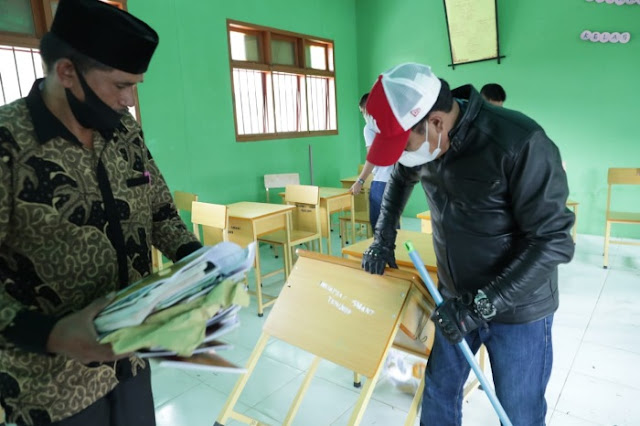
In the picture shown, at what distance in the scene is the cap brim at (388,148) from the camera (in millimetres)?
1181

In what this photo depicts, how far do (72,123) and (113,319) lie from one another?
0.40m

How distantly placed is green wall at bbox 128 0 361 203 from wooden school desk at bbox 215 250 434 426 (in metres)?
2.88

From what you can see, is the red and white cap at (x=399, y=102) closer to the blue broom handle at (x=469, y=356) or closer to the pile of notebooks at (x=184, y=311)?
the blue broom handle at (x=469, y=356)

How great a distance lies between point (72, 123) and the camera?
0.80m

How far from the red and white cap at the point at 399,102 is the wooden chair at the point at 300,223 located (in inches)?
92.1

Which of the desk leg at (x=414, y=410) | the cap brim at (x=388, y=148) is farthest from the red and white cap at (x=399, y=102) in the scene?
the desk leg at (x=414, y=410)

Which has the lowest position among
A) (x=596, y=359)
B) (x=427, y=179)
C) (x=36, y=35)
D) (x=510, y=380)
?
(x=596, y=359)

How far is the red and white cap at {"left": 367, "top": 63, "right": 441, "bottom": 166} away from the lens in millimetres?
1127

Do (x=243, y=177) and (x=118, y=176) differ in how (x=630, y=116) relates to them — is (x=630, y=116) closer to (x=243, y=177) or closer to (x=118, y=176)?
(x=243, y=177)

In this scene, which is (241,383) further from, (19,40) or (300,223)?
(19,40)

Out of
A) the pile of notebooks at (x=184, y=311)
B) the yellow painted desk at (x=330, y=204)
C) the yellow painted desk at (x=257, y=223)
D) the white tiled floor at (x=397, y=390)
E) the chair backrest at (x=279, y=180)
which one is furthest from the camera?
the chair backrest at (x=279, y=180)

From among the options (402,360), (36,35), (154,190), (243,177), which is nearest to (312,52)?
(243,177)

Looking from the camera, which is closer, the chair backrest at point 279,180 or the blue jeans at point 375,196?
the blue jeans at point 375,196

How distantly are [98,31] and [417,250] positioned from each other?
1571mm
